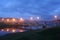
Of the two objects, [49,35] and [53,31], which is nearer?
[49,35]

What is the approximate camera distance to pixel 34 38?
38.0 ft

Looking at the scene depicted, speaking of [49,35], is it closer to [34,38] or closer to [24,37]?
[34,38]

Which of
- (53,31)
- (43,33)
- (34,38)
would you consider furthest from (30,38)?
(53,31)

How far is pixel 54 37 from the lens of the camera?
37.4ft

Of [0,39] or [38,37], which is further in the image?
[0,39]

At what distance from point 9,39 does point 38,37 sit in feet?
8.50

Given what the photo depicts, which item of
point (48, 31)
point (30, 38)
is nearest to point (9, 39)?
point (30, 38)

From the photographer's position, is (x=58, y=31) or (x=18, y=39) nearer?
(x=18, y=39)

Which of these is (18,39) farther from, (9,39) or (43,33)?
(43,33)

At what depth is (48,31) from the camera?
13.1 meters

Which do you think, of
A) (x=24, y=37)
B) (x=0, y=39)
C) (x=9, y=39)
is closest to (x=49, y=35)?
(x=24, y=37)

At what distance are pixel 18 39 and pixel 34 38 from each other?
137 centimetres

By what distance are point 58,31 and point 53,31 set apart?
48 centimetres

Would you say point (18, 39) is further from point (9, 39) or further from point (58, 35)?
point (58, 35)
